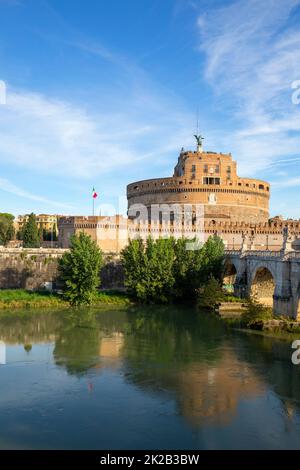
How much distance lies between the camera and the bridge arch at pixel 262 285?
102 ft

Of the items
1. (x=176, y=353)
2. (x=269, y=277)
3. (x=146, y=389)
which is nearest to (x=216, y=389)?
(x=146, y=389)

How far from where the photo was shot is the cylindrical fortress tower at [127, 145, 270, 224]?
178 feet

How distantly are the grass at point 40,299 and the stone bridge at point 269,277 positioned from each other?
314 inches

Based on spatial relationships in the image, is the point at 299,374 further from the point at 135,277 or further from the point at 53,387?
the point at 135,277

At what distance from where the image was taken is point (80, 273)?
3238cm

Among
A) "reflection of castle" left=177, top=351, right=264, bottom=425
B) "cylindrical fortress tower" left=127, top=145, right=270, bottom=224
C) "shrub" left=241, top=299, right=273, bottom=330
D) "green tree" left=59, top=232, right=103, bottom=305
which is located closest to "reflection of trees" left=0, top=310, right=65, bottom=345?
"green tree" left=59, top=232, right=103, bottom=305

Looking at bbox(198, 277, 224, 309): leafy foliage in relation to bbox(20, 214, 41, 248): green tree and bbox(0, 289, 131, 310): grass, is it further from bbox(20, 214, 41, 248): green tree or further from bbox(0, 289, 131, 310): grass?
bbox(20, 214, 41, 248): green tree

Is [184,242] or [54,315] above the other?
[184,242]

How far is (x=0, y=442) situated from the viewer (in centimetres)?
1116

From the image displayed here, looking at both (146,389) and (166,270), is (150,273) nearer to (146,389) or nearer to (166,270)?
(166,270)

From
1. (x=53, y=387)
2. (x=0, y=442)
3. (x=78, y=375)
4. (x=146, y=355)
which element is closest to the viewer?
(x=0, y=442)

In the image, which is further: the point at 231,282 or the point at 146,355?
the point at 231,282
